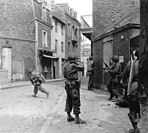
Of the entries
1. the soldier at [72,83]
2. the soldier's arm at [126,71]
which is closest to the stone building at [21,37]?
the soldier at [72,83]

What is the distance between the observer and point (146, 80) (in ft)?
11.3

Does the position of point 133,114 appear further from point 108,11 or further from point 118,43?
point 108,11

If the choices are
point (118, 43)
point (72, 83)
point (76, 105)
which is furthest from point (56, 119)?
point (118, 43)

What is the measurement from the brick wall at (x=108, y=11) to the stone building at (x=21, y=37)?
1069 cm

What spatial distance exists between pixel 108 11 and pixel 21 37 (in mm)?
13923

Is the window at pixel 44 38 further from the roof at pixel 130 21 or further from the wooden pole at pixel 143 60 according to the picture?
the wooden pole at pixel 143 60

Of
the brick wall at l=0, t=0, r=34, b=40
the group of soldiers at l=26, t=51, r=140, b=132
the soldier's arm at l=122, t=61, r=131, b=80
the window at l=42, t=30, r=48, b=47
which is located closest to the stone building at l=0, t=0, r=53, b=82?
the brick wall at l=0, t=0, r=34, b=40

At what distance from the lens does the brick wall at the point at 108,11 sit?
16.1 m

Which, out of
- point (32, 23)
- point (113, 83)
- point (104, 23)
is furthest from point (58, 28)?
point (113, 83)

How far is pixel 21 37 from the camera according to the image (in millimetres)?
28000

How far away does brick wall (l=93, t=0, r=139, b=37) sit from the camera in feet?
53.0

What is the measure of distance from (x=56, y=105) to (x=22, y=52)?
18.6 m

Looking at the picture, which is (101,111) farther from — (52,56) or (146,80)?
(52,56)

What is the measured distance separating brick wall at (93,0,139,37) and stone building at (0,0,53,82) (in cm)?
1069
